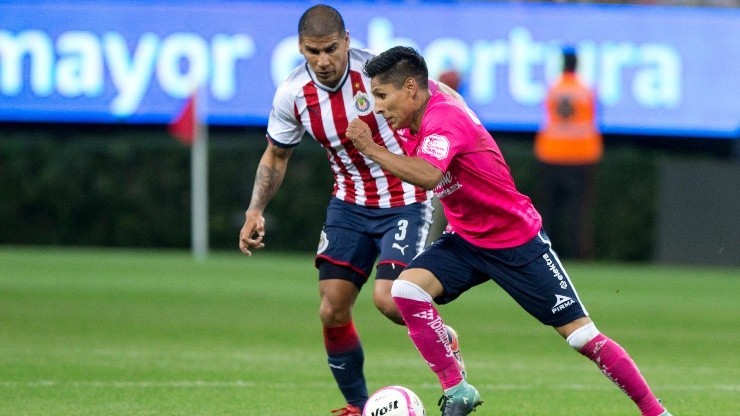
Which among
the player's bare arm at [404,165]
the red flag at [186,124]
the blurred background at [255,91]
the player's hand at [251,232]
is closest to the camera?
the player's bare arm at [404,165]

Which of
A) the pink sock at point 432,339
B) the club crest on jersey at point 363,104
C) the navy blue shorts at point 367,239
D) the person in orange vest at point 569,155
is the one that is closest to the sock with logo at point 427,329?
the pink sock at point 432,339

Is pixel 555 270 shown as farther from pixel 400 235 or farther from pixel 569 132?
pixel 569 132

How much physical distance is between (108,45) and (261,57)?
6.91 ft

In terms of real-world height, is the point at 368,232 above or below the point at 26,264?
above

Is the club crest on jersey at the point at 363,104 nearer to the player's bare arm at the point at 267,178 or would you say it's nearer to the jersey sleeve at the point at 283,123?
the jersey sleeve at the point at 283,123

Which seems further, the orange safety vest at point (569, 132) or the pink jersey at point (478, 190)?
the orange safety vest at point (569, 132)

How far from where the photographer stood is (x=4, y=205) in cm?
2027

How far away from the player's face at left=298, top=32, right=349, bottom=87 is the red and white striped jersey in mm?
117

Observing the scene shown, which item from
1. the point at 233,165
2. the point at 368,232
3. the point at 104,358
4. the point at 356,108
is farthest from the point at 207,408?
the point at 233,165

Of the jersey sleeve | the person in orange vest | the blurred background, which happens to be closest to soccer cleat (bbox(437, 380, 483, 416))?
the jersey sleeve

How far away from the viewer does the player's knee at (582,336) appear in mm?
6918

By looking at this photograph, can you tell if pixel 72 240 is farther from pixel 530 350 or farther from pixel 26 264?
pixel 530 350

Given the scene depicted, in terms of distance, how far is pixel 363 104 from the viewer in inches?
318

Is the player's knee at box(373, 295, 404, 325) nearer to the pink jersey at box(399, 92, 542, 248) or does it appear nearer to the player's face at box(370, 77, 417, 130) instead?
the pink jersey at box(399, 92, 542, 248)
